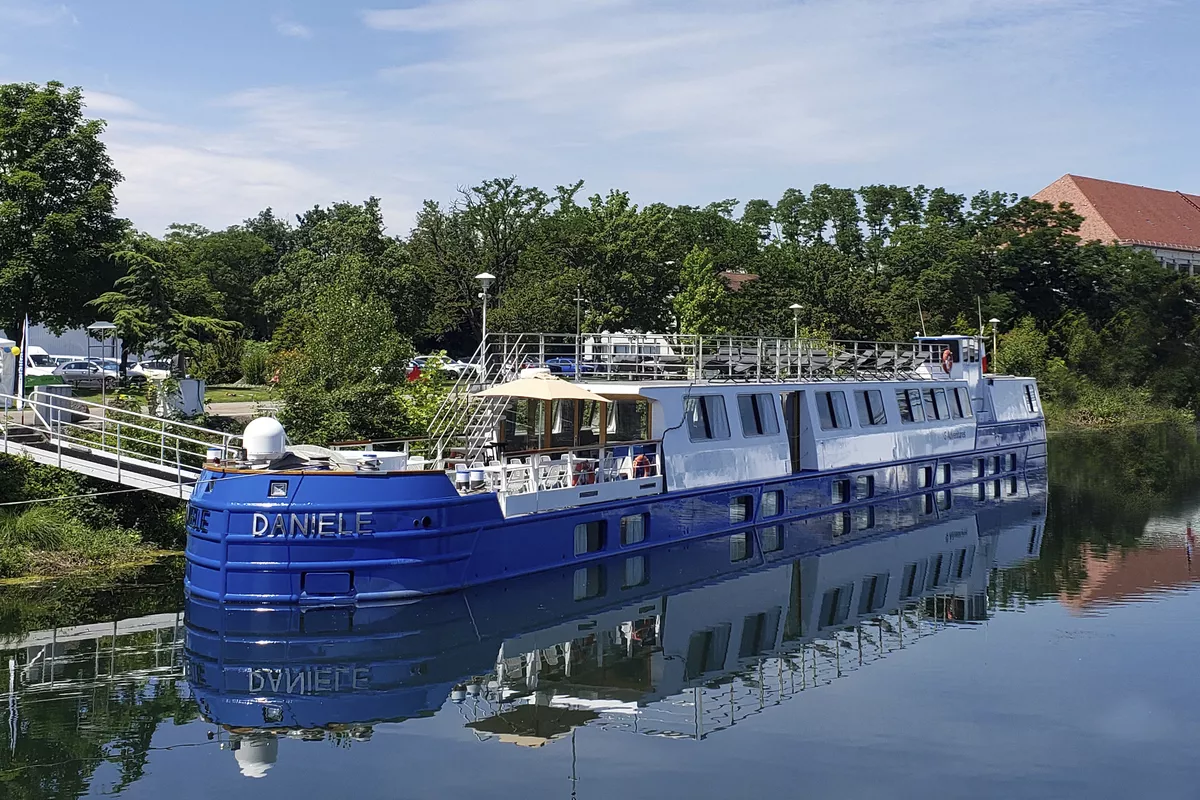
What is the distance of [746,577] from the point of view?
24.1m

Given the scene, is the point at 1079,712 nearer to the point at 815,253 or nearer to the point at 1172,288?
the point at 815,253

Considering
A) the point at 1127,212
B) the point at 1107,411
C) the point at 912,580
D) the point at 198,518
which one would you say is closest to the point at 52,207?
the point at 198,518

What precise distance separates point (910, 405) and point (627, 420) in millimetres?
12512

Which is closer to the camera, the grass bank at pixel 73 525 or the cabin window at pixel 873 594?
the grass bank at pixel 73 525

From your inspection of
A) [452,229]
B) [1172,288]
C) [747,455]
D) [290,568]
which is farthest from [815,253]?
[290,568]

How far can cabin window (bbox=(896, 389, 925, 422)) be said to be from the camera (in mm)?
33531

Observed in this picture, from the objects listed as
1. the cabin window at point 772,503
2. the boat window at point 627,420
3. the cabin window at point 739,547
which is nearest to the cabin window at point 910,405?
the cabin window at point 772,503

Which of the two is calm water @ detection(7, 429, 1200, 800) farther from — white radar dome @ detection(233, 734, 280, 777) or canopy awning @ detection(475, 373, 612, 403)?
canopy awning @ detection(475, 373, 612, 403)

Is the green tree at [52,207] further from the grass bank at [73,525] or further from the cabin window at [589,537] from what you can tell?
the cabin window at [589,537]

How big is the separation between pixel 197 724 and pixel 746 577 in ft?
40.7

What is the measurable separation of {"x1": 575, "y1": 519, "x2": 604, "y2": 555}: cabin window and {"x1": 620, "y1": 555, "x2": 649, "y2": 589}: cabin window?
Answer: 73 centimetres

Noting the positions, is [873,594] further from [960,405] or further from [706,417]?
[960,405]

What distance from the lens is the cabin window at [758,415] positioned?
2681cm

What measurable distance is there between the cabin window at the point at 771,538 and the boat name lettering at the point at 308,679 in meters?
12.2
